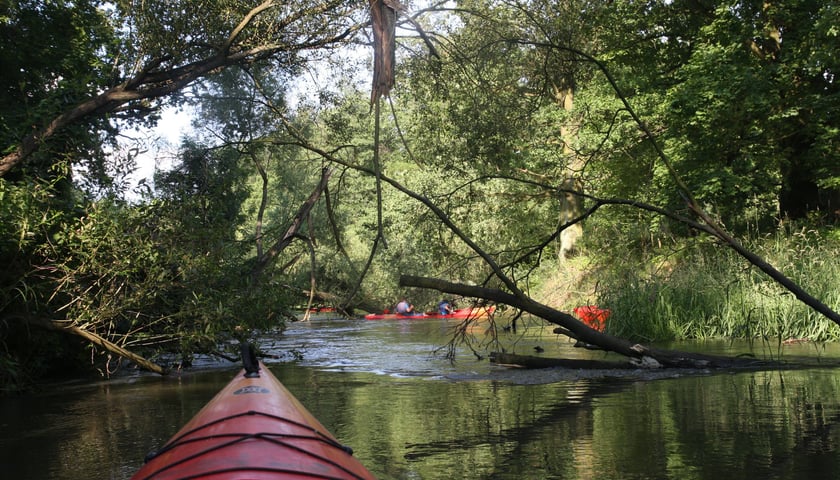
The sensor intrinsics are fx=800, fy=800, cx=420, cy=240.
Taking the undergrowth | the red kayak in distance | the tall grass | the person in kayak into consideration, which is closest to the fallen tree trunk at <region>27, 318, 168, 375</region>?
the red kayak in distance

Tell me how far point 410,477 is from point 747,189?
43.5 feet

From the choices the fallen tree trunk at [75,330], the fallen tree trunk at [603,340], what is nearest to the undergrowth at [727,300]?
the fallen tree trunk at [603,340]

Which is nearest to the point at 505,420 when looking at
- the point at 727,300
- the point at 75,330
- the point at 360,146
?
the point at 360,146

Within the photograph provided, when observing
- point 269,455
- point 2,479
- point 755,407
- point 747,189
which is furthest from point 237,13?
point 747,189

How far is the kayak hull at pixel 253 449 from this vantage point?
8.70 feet

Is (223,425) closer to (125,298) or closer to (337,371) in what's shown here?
(125,298)

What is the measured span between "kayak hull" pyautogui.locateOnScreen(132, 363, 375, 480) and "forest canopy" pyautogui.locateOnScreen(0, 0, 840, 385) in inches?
40.9

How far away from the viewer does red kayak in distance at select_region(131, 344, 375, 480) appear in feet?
8.69

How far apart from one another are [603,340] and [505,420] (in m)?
2.47

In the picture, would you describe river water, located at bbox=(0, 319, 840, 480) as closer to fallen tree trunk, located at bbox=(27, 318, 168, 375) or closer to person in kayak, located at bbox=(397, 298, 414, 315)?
fallen tree trunk, located at bbox=(27, 318, 168, 375)

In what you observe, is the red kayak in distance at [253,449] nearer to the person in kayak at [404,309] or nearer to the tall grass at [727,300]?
the tall grass at [727,300]

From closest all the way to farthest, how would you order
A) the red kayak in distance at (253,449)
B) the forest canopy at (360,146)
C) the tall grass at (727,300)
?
1. the red kayak in distance at (253,449)
2. the forest canopy at (360,146)
3. the tall grass at (727,300)

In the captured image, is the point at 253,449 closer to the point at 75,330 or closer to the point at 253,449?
the point at 253,449

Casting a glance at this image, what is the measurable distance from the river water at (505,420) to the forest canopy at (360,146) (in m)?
0.94
